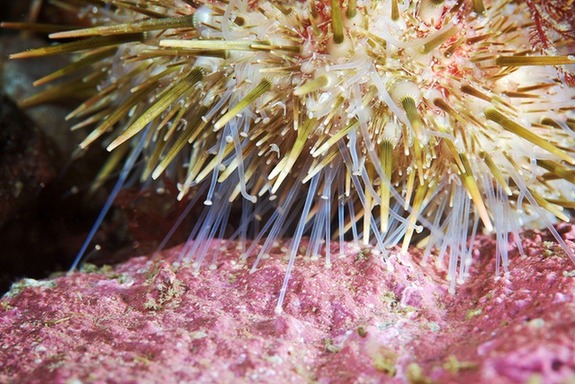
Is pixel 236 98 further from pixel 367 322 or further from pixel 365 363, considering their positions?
pixel 365 363

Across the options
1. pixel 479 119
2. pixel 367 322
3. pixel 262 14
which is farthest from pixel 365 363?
pixel 262 14

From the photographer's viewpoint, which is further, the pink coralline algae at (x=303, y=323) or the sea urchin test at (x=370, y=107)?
the sea urchin test at (x=370, y=107)

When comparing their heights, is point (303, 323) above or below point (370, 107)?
below

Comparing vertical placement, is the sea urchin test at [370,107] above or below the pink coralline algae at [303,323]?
above

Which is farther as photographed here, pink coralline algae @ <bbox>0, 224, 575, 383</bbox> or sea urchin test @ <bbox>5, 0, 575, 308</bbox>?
sea urchin test @ <bbox>5, 0, 575, 308</bbox>

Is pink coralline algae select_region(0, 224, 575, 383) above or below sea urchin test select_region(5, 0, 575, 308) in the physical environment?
below

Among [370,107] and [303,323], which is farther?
[370,107]
